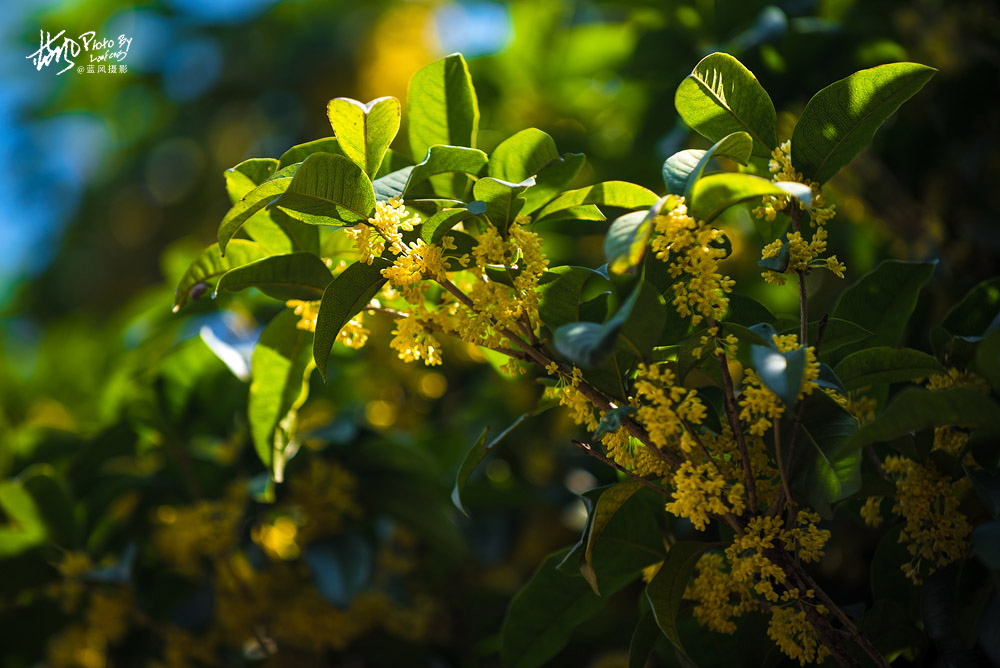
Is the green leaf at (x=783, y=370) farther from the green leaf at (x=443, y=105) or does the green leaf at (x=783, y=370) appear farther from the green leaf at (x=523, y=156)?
the green leaf at (x=443, y=105)

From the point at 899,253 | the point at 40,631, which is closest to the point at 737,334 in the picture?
the point at 899,253

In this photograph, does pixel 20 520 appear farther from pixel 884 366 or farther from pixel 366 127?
pixel 884 366

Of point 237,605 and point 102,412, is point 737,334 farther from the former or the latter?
point 102,412

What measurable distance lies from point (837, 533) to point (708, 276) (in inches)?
37.4

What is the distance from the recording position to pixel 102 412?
63.8 inches

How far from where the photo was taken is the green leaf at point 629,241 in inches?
24.5

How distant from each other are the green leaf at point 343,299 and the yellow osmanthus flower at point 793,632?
0.51m

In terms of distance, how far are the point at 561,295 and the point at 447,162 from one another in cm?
18

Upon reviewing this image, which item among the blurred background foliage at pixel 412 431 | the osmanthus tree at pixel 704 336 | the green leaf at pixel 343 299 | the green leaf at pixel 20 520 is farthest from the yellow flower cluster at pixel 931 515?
the green leaf at pixel 20 520

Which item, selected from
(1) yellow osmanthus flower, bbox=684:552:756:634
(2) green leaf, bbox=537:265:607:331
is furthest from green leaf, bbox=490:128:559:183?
(1) yellow osmanthus flower, bbox=684:552:756:634

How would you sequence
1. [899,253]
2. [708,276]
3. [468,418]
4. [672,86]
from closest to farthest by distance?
[708,276], [672,86], [899,253], [468,418]

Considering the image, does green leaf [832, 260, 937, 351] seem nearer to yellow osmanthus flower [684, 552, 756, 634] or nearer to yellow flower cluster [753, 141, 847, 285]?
yellow flower cluster [753, 141, 847, 285]

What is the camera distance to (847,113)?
2.53ft
